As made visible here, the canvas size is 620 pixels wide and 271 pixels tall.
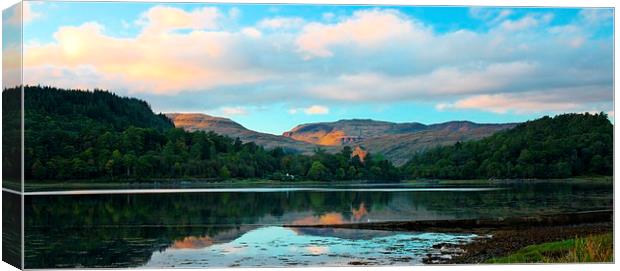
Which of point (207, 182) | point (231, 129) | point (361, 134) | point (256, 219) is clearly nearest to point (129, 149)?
point (207, 182)

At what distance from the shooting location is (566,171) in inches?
878

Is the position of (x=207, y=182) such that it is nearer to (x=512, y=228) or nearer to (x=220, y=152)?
(x=220, y=152)

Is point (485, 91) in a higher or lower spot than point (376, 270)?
higher

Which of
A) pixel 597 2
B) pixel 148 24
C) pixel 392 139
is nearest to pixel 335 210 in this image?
pixel 392 139

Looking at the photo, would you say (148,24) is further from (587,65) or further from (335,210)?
(587,65)

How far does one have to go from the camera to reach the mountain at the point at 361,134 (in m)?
20.9

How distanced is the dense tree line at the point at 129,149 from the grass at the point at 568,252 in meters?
4.04

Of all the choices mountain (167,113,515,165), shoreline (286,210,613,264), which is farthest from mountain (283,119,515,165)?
shoreline (286,210,613,264)

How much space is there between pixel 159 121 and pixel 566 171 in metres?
9.21

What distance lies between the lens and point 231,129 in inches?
826

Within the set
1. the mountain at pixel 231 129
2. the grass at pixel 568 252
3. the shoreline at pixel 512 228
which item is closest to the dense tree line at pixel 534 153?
the shoreline at pixel 512 228

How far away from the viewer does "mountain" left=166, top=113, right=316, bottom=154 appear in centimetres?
2075

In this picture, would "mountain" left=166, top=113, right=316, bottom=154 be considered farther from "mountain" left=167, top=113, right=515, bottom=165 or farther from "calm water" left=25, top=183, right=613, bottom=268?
"calm water" left=25, top=183, right=613, bottom=268

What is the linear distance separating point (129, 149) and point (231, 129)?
219 cm
